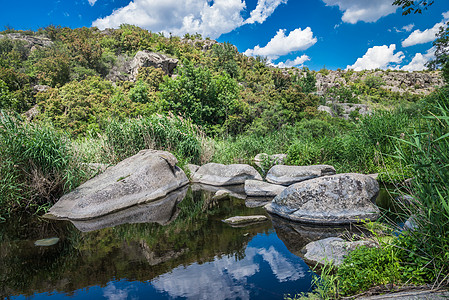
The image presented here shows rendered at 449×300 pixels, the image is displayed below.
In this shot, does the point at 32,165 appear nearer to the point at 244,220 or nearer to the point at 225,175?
the point at 244,220

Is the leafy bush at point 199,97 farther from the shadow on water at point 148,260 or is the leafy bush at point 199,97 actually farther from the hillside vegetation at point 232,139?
the shadow on water at point 148,260

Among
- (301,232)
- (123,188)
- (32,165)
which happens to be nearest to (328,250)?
(301,232)

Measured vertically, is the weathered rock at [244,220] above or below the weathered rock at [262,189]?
below

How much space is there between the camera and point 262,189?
8.29 meters

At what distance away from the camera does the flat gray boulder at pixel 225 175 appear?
1013 cm

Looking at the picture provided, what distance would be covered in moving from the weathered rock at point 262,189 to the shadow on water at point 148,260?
161cm

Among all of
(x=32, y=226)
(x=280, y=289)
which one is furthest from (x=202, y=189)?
(x=280, y=289)

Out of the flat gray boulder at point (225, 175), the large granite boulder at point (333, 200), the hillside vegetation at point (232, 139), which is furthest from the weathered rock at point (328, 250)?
the flat gray boulder at point (225, 175)

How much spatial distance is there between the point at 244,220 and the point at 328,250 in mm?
2337

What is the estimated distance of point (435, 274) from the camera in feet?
7.40

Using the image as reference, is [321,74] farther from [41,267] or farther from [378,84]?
[41,267]

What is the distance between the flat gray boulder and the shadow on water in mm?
3547

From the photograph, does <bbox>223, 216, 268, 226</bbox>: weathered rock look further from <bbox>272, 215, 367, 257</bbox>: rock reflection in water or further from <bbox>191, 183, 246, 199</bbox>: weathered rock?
<bbox>191, 183, 246, 199</bbox>: weathered rock

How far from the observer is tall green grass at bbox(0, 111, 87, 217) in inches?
245
